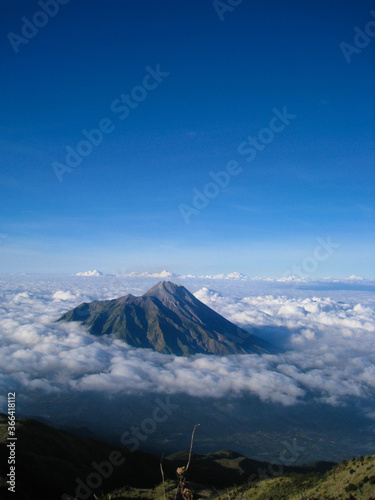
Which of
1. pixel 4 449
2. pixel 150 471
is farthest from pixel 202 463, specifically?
pixel 4 449

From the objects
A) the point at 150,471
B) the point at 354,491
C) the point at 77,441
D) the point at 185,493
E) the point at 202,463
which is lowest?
the point at 202,463

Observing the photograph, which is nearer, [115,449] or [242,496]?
[242,496]

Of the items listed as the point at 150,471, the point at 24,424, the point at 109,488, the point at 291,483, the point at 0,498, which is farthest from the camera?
the point at 150,471

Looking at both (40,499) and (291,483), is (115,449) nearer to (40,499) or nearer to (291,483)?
(40,499)

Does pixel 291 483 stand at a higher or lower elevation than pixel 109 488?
higher

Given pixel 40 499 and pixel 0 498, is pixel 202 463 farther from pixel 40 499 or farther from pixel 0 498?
pixel 0 498

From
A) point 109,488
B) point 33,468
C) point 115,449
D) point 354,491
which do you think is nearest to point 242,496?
point 354,491

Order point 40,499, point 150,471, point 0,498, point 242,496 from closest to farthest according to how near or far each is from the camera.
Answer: point 0,498 → point 40,499 → point 242,496 → point 150,471
